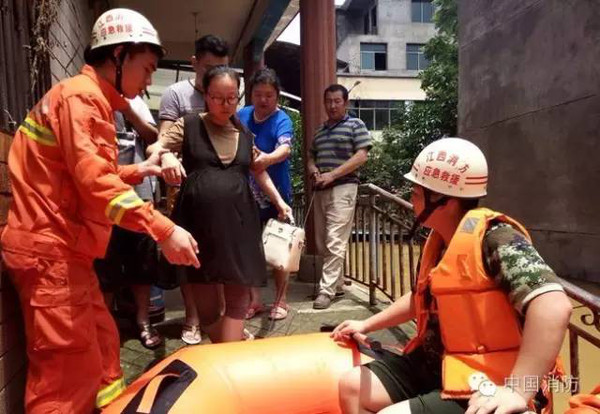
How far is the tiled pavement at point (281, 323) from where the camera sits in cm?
337

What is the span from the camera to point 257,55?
951cm

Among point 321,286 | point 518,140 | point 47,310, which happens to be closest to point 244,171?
point 47,310

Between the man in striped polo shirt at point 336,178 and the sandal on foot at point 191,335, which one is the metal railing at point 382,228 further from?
the sandal on foot at point 191,335

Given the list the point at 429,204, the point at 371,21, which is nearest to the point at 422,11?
the point at 371,21

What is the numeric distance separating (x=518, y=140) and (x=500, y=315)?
35.2ft

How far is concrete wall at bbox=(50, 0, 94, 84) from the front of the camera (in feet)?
11.9

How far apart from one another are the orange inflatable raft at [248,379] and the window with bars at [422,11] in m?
33.7

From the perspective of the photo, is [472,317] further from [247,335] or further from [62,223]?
[247,335]

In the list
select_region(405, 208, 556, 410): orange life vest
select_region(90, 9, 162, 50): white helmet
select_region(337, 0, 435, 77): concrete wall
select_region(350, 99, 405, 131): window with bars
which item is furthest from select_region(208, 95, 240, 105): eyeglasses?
select_region(337, 0, 435, 77): concrete wall

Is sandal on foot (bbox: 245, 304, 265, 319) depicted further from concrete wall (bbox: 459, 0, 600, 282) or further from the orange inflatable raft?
concrete wall (bbox: 459, 0, 600, 282)


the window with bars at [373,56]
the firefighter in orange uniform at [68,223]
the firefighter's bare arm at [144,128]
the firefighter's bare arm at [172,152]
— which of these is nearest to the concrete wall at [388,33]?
the window with bars at [373,56]

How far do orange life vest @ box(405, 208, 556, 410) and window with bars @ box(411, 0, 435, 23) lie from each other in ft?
111

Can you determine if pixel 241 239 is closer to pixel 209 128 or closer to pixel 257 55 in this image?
pixel 209 128

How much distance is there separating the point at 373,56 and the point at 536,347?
3317cm
